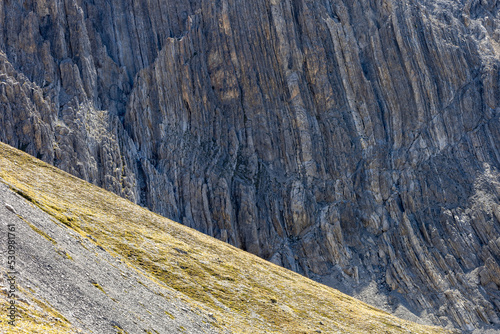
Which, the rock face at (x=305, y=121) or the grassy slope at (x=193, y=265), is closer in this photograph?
the grassy slope at (x=193, y=265)

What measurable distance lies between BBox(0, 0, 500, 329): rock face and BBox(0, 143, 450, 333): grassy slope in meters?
34.8

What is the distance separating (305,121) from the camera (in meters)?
106

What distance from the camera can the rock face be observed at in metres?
88.2

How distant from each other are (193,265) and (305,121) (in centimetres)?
7027

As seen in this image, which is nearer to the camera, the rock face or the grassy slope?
the grassy slope

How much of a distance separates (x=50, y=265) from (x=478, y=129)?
102761mm

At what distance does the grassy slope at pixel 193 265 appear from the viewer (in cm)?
3509

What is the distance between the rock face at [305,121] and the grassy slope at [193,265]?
114 feet

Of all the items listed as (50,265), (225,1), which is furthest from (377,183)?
(50,265)

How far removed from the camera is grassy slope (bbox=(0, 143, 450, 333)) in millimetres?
35094

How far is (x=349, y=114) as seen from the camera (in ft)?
353

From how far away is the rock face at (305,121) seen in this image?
8825 cm

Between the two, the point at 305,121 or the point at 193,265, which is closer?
the point at 193,265

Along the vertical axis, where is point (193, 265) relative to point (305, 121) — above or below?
below
